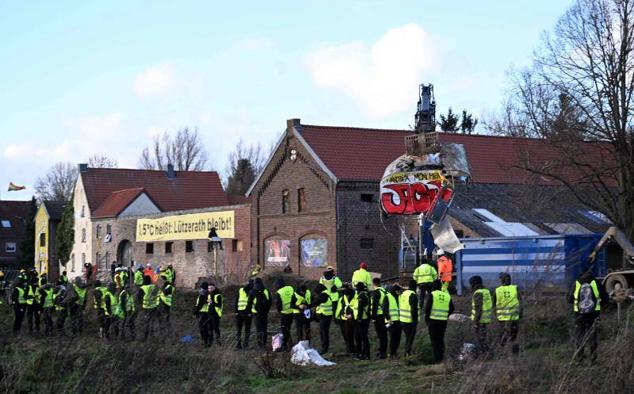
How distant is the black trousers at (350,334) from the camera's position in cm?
2044

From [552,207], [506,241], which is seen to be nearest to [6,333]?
[506,241]

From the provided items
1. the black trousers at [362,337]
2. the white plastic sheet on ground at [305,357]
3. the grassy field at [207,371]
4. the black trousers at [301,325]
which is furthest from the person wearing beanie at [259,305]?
the grassy field at [207,371]

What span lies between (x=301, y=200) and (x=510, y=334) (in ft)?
95.4

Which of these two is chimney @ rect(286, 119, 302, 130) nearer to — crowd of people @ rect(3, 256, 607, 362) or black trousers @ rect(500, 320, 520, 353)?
crowd of people @ rect(3, 256, 607, 362)

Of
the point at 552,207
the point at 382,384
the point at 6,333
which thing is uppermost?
the point at 552,207

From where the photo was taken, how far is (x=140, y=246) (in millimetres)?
55594

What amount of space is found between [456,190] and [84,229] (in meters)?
33.2

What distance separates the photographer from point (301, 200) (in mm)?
42719

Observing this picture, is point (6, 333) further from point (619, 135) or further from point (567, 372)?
point (619, 135)

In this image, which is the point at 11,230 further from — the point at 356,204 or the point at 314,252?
the point at 356,204

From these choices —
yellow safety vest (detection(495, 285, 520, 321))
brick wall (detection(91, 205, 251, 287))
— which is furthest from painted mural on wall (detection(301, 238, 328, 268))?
yellow safety vest (detection(495, 285, 520, 321))

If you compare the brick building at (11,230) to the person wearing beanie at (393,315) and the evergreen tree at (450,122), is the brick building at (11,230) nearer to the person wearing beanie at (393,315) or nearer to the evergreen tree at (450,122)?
the evergreen tree at (450,122)

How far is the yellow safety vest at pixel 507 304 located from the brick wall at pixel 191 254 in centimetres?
2747

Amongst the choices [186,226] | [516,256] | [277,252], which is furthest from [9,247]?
[516,256]
